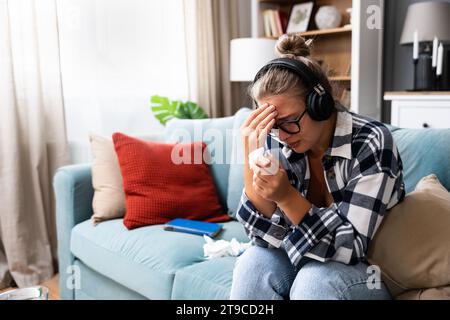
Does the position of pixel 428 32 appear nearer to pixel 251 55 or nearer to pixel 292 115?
pixel 251 55

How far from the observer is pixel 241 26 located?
2.92 m

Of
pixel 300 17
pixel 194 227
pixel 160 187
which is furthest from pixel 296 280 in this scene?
pixel 300 17

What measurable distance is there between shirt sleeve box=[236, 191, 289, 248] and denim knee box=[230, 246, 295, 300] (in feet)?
→ 0.11

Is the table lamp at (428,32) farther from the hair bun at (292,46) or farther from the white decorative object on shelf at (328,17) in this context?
the hair bun at (292,46)

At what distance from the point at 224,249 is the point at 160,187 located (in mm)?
413

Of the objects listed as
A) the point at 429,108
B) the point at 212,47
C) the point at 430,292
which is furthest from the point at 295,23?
the point at 430,292

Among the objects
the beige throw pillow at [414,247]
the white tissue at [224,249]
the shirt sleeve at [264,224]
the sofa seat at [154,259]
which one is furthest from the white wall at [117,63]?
the beige throw pillow at [414,247]

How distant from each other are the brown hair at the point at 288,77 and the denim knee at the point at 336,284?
343 mm

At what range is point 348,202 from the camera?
0.91 meters

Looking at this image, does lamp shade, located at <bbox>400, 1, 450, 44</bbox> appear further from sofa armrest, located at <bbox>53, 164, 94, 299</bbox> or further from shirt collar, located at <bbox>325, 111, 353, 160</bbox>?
sofa armrest, located at <bbox>53, 164, 94, 299</bbox>

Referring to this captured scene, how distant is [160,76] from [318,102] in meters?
1.79

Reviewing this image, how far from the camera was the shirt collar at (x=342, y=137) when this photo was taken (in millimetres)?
956

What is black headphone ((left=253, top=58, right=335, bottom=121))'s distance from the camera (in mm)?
889

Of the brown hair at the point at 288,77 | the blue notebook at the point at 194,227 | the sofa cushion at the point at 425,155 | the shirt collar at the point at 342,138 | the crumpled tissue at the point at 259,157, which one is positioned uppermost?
the brown hair at the point at 288,77
